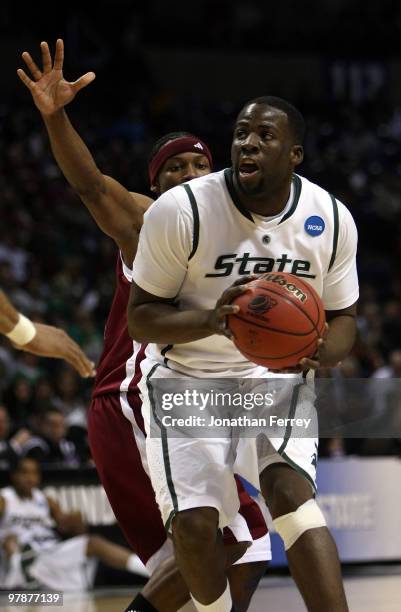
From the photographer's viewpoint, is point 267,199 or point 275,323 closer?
point 275,323

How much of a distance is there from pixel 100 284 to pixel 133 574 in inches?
220

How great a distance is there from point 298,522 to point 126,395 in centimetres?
121

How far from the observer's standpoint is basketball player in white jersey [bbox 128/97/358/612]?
12.6ft

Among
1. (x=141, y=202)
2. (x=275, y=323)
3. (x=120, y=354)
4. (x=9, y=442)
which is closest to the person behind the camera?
(x=275, y=323)

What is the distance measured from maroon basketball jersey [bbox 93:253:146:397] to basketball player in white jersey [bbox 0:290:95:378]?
0.62 m

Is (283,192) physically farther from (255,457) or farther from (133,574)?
(133,574)

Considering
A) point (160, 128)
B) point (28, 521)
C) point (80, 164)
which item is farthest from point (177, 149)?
point (160, 128)

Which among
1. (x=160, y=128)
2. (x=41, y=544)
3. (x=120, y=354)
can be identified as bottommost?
(x=41, y=544)

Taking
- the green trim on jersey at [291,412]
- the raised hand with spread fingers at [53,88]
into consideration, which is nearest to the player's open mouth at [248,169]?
the green trim on jersey at [291,412]

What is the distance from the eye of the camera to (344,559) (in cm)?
938

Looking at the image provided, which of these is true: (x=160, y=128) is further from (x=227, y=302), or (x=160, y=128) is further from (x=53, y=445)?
(x=227, y=302)

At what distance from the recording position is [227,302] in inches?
147

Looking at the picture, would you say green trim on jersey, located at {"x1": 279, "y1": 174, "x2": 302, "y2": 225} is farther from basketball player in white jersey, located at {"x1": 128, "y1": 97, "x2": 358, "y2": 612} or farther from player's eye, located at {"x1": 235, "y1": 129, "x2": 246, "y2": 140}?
player's eye, located at {"x1": 235, "y1": 129, "x2": 246, "y2": 140}

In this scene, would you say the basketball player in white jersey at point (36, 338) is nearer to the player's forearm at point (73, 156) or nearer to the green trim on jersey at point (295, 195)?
the player's forearm at point (73, 156)
